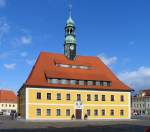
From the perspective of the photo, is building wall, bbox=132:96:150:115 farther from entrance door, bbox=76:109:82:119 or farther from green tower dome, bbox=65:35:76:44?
entrance door, bbox=76:109:82:119

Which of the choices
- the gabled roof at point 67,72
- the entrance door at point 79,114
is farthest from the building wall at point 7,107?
the entrance door at point 79,114

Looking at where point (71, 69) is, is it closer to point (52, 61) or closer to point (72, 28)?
point (52, 61)

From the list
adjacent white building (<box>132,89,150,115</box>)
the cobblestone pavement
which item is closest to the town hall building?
the cobblestone pavement

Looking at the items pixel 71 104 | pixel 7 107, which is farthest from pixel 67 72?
pixel 7 107

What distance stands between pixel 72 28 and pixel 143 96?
3327 inches

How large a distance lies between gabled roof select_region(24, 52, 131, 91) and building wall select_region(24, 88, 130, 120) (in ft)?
3.24

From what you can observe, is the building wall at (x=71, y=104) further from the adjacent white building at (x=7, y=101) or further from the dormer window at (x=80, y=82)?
the adjacent white building at (x=7, y=101)

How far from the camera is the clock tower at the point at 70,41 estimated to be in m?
75.8

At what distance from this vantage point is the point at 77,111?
6956cm

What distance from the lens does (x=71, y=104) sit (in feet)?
226

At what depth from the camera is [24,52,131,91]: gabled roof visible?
67488 mm

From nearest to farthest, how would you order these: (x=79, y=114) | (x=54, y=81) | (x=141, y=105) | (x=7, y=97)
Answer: (x=54, y=81)
(x=79, y=114)
(x=7, y=97)
(x=141, y=105)

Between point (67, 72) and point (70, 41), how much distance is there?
25.2 ft

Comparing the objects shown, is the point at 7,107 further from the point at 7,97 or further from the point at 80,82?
the point at 80,82
